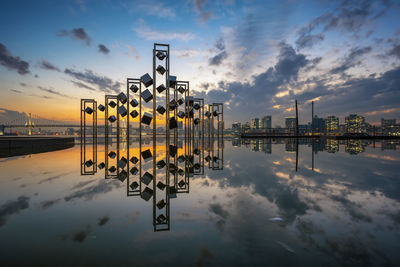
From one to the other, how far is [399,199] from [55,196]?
563 centimetres

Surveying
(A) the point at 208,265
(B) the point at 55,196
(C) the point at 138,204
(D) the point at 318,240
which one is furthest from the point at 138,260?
(B) the point at 55,196

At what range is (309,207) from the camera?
2531 mm

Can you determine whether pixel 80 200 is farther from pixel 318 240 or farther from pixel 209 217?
pixel 318 240

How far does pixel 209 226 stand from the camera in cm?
198

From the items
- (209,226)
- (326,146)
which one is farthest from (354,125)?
(209,226)

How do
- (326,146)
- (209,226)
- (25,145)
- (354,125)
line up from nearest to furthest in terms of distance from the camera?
1. (209,226)
2. (25,145)
3. (326,146)
4. (354,125)

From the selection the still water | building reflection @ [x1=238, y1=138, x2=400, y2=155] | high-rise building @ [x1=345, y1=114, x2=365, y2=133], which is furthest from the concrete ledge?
high-rise building @ [x1=345, y1=114, x2=365, y2=133]

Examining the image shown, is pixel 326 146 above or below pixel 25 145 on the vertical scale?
below

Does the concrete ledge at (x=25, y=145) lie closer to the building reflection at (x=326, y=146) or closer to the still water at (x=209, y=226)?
the still water at (x=209, y=226)

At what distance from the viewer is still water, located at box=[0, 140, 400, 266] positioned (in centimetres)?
146

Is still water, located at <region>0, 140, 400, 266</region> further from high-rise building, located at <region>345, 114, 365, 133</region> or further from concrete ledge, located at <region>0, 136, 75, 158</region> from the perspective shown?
high-rise building, located at <region>345, 114, 365, 133</region>

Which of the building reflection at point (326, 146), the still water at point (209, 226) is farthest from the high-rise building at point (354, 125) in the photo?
the still water at point (209, 226)

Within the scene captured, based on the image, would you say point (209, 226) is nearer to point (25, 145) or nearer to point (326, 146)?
point (25, 145)

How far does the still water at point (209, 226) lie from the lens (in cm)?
146
